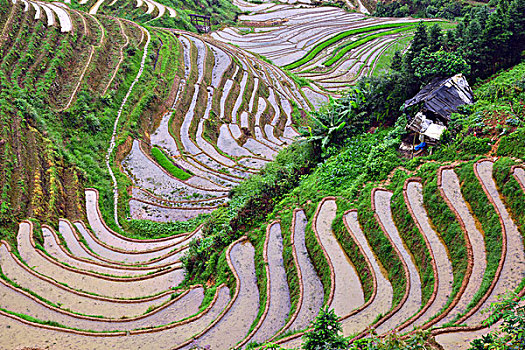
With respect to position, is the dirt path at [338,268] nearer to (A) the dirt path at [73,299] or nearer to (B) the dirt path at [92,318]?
(B) the dirt path at [92,318]

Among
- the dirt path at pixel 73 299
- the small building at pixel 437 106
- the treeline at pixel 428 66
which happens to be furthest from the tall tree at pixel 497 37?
the dirt path at pixel 73 299

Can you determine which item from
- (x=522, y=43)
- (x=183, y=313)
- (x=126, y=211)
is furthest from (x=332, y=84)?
(x=183, y=313)

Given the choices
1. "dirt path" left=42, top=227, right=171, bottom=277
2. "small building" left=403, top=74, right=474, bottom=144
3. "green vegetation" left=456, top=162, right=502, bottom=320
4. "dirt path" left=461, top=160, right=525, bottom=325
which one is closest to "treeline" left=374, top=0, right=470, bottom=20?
"small building" left=403, top=74, right=474, bottom=144

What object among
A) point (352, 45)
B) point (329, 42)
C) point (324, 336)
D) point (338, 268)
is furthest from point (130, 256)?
point (329, 42)

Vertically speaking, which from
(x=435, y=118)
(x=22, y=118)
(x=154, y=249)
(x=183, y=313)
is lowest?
(x=183, y=313)

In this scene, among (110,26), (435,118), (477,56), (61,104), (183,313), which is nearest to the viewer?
(183,313)

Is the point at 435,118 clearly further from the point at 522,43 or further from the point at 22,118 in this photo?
the point at 22,118

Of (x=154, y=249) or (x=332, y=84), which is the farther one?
(x=332, y=84)
